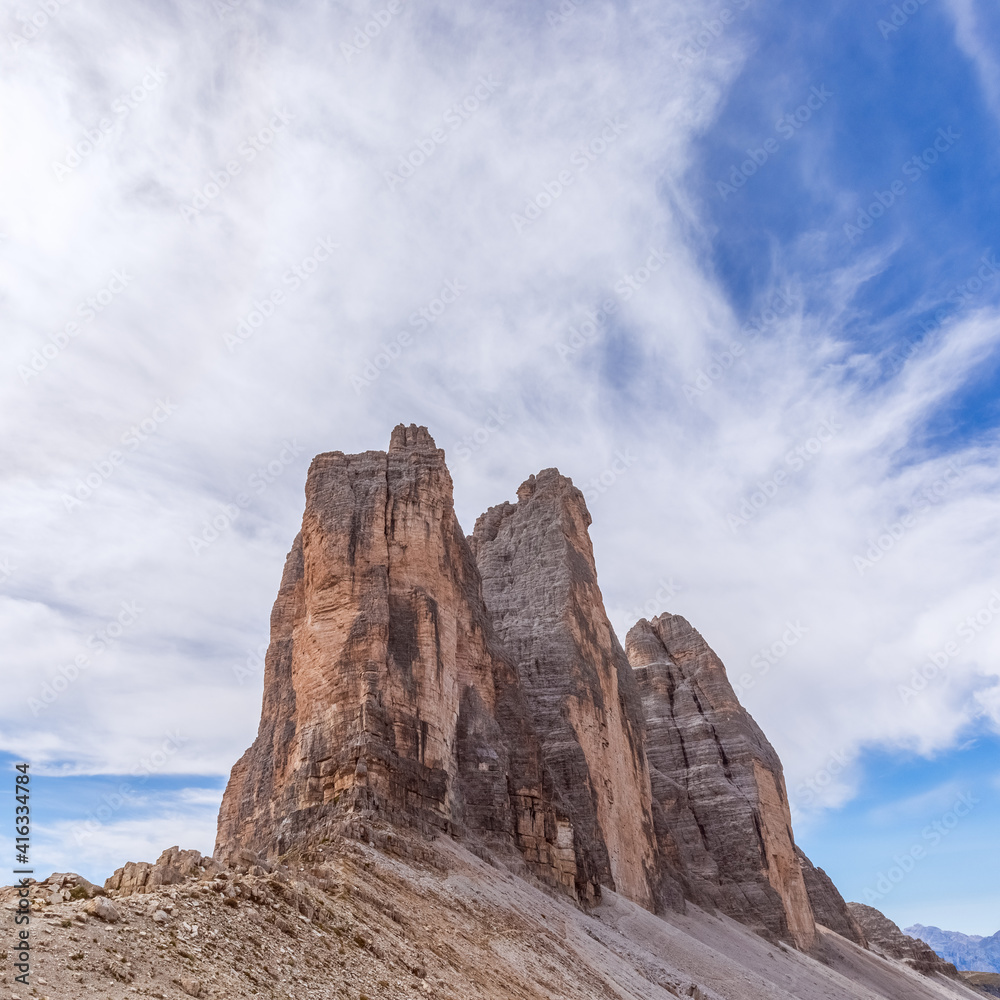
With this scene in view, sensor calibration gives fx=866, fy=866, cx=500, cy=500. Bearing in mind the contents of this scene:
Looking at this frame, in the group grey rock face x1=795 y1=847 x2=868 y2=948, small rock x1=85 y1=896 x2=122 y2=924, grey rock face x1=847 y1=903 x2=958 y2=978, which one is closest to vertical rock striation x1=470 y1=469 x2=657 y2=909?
small rock x1=85 y1=896 x2=122 y2=924

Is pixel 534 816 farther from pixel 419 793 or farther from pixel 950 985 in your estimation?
pixel 950 985

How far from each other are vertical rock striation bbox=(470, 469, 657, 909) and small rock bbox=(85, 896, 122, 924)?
90.4ft

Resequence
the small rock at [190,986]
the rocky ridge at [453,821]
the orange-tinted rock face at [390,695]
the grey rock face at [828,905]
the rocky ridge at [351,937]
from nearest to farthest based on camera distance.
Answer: the small rock at [190,986], the rocky ridge at [351,937], the rocky ridge at [453,821], the orange-tinted rock face at [390,695], the grey rock face at [828,905]

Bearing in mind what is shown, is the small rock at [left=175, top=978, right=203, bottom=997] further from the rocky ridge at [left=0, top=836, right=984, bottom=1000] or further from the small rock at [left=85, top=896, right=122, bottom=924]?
the small rock at [left=85, top=896, right=122, bottom=924]

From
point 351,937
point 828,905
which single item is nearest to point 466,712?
point 351,937

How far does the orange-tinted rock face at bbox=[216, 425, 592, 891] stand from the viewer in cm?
3017

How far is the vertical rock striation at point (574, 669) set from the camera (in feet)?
143

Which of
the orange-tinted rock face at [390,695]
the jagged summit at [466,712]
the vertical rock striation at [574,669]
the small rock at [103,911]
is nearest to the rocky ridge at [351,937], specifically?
the small rock at [103,911]

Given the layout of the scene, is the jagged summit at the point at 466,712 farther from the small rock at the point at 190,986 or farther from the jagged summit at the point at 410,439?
the small rock at the point at 190,986

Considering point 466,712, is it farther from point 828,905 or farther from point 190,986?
point 828,905

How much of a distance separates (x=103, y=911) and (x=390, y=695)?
782 inches

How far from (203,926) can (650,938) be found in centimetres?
2732

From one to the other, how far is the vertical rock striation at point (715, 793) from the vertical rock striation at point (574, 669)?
7.94 metres

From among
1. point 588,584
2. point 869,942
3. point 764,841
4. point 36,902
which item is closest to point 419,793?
point 36,902
